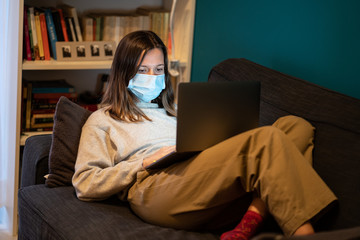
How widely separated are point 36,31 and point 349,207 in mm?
1689

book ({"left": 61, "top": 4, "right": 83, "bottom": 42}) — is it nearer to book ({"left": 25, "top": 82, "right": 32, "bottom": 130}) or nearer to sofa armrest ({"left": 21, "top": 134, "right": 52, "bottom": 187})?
book ({"left": 25, "top": 82, "right": 32, "bottom": 130})

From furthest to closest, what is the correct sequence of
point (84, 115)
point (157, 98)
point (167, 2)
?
point (167, 2), point (157, 98), point (84, 115)

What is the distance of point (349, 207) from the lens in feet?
4.35

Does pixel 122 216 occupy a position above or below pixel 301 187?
below

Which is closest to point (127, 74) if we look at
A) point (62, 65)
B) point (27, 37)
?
point (62, 65)

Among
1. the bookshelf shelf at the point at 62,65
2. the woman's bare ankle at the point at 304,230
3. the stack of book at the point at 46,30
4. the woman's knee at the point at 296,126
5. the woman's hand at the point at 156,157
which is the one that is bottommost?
the woman's bare ankle at the point at 304,230

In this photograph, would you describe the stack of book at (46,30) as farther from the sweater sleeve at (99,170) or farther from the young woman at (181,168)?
the sweater sleeve at (99,170)

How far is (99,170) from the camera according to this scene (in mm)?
1548

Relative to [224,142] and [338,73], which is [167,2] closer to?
[338,73]

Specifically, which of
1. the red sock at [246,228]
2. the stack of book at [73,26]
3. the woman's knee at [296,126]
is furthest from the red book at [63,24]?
the red sock at [246,228]

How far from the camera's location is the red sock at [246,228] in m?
1.28

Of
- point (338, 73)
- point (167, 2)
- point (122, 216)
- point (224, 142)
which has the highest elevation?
point (167, 2)

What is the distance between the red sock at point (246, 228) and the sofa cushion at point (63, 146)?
2.16ft

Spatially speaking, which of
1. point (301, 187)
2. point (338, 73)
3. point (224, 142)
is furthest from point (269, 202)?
point (338, 73)
